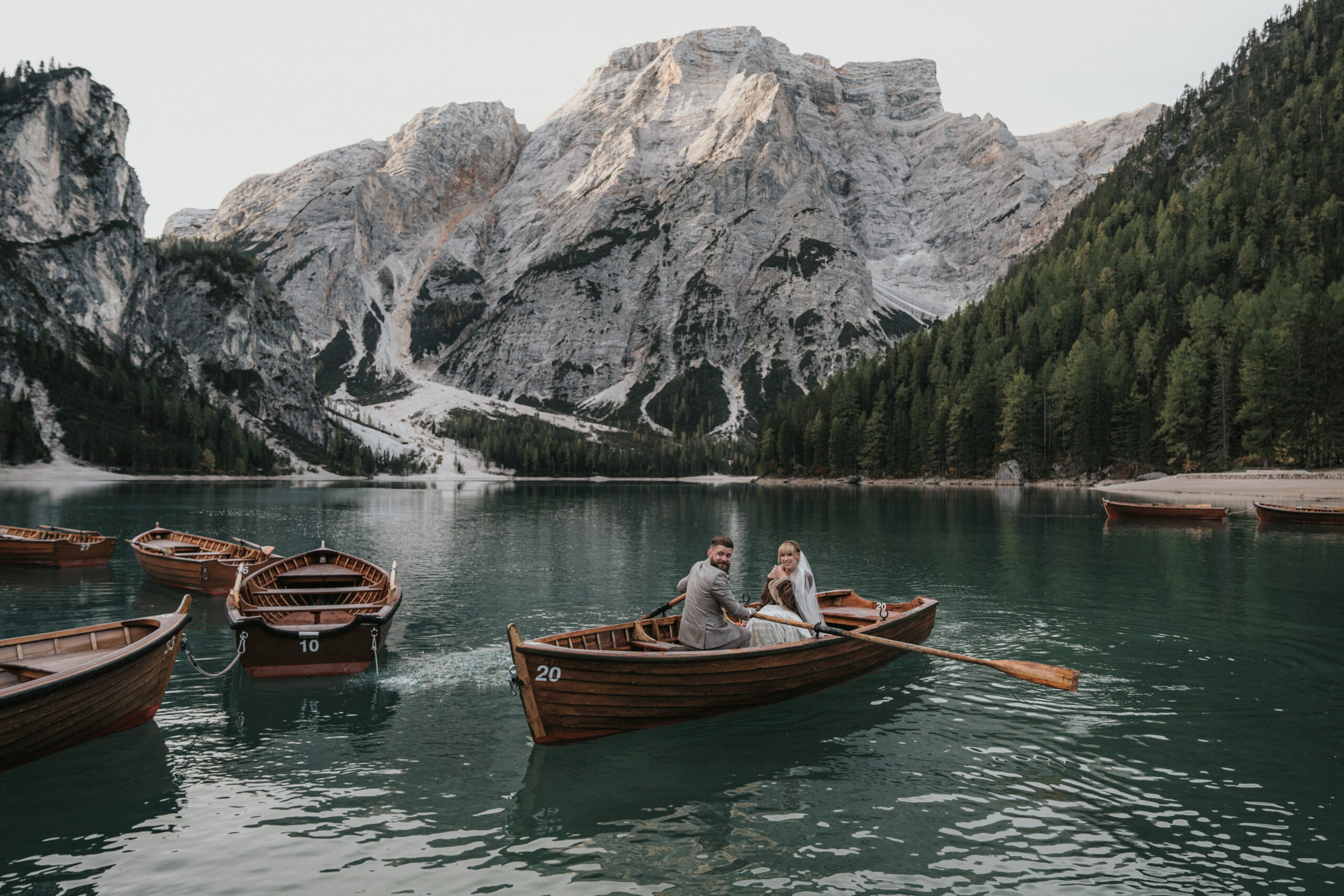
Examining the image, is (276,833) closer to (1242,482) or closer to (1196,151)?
(1242,482)

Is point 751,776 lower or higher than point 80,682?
lower

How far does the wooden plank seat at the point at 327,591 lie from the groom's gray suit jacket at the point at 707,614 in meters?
13.8

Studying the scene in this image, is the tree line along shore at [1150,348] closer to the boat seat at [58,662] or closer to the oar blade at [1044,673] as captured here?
the oar blade at [1044,673]

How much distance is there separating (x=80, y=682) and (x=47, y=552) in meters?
33.3

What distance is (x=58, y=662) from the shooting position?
15500mm

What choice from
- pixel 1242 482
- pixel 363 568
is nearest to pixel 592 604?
pixel 363 568

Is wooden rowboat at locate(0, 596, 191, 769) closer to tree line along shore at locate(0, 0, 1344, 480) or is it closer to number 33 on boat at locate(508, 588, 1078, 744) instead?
number 33 on boat at locate(508, 588, 1078, 744)

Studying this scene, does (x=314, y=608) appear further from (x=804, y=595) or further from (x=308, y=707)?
(x=804, y=595)

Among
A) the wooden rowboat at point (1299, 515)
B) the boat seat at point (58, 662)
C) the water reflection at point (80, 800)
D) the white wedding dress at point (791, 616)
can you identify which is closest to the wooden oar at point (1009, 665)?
the white wedding dress at point (791, 616)

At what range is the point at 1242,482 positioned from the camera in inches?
3745

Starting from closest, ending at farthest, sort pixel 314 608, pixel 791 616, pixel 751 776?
pixel 751 776
pixel 791 616
pixel 314 608

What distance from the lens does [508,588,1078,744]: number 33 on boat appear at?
1500cm

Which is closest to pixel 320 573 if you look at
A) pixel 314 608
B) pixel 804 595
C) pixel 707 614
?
pixel 314 608

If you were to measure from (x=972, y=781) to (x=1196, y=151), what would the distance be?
21948cm
